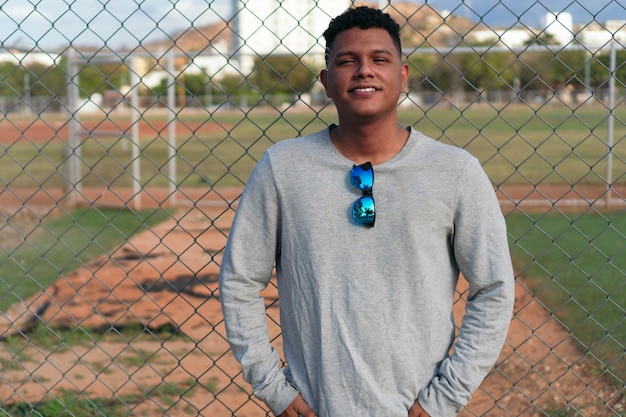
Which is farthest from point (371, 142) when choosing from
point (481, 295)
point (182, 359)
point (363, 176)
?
point (182, 359)

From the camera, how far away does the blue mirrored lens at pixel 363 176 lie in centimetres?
196

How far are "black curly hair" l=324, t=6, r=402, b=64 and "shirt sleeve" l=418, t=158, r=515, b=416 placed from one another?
1.36 ft

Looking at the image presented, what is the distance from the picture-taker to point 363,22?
2.02m

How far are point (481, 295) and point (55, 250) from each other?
270 inches

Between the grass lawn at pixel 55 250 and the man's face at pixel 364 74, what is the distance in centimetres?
308

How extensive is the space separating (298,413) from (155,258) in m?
5.82

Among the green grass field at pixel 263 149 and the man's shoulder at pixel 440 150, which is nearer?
the man's shoulder at pixel 440 150

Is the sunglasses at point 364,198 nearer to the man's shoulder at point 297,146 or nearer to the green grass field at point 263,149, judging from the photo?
the man's shoulder at point 297,146

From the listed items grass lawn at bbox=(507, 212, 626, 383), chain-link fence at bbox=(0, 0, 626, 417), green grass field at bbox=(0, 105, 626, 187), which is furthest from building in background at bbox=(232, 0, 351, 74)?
green grass field at bbox=(0, 105, 626, 187)

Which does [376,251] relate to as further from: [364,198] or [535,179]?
[535,179]

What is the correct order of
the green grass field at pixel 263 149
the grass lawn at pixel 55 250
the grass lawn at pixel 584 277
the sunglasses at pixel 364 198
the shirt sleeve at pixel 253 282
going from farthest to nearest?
1. the green grass field at pixel 263 149
2. the grass lawn at pixel 55 250
3. the grass lawn at pixel 584 277
4. the shirt sleeve at pixel 253 282
5. the sunglasses at pixel 364 198

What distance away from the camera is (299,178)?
6.66 feet

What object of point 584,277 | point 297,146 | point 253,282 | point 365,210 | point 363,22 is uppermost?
point 363,22

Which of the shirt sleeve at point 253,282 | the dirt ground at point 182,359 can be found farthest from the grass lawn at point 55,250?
the shirt sleeve at point 253,282
